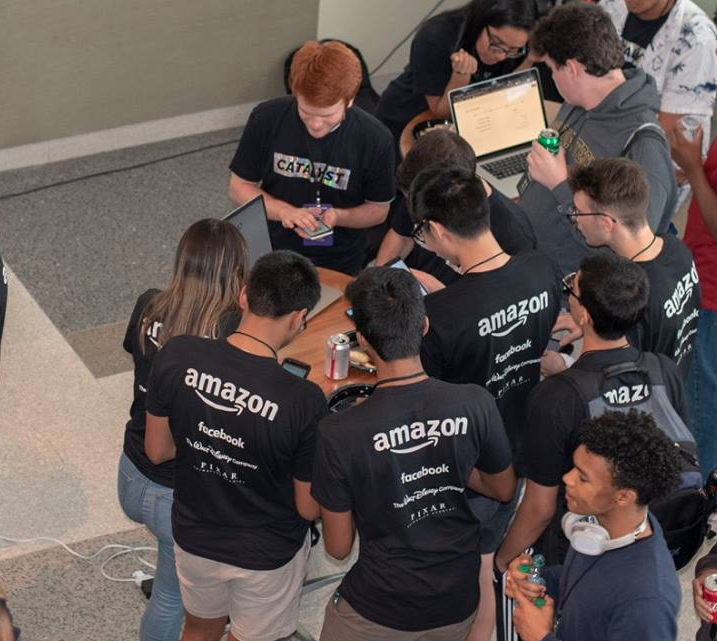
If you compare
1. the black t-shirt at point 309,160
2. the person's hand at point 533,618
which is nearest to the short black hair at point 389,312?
the person's hand at point 533,618

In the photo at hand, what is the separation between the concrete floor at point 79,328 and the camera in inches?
164

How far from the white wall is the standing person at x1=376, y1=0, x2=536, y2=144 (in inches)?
74.8

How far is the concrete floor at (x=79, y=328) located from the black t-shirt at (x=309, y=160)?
121 cm

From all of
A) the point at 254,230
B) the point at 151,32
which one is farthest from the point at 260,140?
the point at 151,32

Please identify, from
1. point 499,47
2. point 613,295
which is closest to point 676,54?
point 499,47

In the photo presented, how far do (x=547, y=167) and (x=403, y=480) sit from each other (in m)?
1.64

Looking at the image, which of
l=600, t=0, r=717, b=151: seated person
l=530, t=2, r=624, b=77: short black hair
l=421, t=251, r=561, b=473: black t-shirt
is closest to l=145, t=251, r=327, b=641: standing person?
l=421, t=251, r=561, b=473: black t-shirt

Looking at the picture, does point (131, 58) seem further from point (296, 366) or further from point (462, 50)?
point (296, 366)

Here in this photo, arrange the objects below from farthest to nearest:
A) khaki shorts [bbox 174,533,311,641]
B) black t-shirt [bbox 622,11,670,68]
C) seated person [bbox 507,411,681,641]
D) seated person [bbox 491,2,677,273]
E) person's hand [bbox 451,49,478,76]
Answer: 1. person's hand [bbox 451,49,478,76]
2. black t-shirt [bbox 622,11,670,68]
3. seated person [bbox 491,2,677,273]
4. khaki shorts [bbox 174,533,311,641]
5. seated person [bbox 507,411,681,641]

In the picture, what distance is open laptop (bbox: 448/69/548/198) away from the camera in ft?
15.6

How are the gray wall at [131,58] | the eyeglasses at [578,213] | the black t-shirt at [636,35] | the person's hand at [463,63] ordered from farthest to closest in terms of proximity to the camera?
the gray wall at [131,58] → the person's hand at [463,63] → the black t-shirt at [636,35] → the eyeglasses at [578,213]

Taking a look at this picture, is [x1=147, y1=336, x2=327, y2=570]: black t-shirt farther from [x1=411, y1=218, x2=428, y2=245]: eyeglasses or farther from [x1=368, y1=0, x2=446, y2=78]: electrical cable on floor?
[x1=368, y1=0, x2=446, y2=78]: electrical cable on floor

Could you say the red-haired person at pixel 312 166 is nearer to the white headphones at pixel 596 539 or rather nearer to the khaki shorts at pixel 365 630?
the khaki shorts at pixel 365 630

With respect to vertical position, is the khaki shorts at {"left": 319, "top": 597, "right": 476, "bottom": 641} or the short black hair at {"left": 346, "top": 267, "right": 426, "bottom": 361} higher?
the short black hair at {"left": 346, "top": 267, "right": 426, "bottom": 361}
